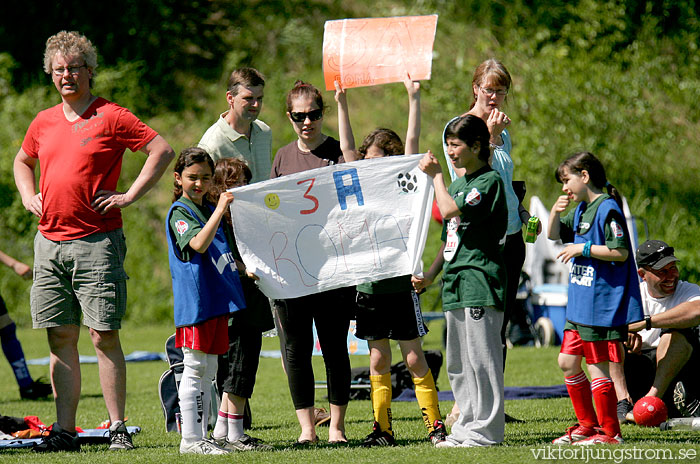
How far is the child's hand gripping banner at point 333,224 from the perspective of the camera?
5.66m

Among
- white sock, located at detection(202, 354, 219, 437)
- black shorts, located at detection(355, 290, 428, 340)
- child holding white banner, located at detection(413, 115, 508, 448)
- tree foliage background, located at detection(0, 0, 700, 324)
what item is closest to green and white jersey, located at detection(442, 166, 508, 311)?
child holding white banner, located at detection(413, 115, 508, 448)

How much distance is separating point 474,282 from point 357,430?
1797 millimetres

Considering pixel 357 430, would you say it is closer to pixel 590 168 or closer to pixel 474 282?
pixel 474 282

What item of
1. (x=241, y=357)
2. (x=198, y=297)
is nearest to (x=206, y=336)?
(x=198, y=297)

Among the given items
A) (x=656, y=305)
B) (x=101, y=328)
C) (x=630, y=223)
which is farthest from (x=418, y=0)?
(x=101, y=328)

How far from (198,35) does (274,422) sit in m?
19.9

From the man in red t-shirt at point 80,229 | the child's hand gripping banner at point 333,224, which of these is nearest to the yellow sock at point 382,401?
the child's hand gripping banner at point 333,224

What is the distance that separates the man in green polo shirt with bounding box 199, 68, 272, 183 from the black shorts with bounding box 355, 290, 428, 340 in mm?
1378

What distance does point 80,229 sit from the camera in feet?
19.2

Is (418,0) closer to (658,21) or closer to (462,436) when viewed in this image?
(658,21)

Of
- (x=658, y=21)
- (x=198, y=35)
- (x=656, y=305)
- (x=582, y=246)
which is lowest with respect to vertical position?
(x=656, y=305)

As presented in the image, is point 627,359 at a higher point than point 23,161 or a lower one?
lower

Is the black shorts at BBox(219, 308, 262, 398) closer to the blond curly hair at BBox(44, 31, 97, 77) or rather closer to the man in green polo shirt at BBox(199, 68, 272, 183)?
the man in green polo shirt at BBox(199, 68, 272, 183)

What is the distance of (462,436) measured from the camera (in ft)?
17.0
